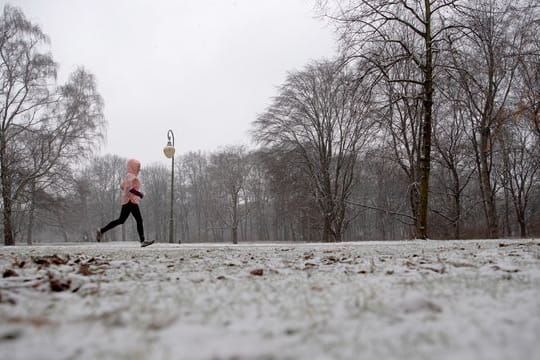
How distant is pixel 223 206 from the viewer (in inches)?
1879

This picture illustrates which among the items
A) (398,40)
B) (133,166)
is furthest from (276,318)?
(398,40)

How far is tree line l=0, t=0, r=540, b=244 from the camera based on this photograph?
29.8ft

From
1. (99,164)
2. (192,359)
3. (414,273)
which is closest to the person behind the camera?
(192,359)

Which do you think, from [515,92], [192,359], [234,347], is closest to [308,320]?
[234,347]

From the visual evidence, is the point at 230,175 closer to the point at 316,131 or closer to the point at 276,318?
the point at 316,131

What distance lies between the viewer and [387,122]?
10.4m

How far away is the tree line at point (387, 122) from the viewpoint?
9.08 meters

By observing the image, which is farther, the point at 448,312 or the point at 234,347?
the point at 448,312

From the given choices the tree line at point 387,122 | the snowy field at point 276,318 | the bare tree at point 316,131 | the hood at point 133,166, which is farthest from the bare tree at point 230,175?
the snowy field at point 276,318

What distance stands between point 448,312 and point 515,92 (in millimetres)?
23794

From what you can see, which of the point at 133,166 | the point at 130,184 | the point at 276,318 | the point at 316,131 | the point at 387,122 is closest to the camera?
the point at 276,318

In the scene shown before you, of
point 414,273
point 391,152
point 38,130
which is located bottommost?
point 414,273

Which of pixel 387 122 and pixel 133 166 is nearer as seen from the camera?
pixel 133 166

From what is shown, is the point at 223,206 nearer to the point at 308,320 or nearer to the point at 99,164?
the point at 99,164
